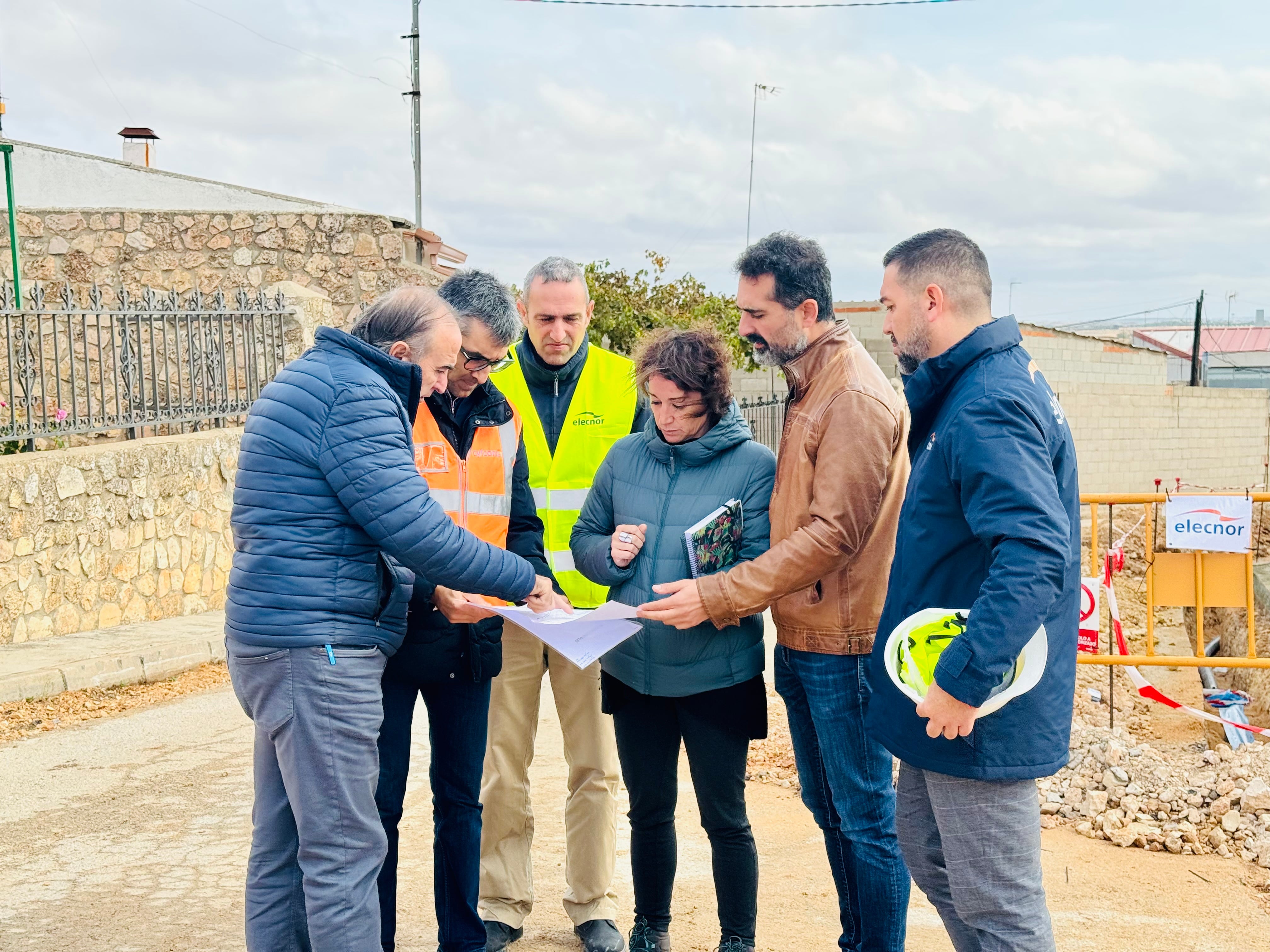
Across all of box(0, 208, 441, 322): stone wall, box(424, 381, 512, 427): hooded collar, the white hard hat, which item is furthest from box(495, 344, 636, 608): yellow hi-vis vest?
box(0, 208, 441, 322): stone wall

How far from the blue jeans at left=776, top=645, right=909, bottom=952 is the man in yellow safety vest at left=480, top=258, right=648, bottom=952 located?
0.92 meters

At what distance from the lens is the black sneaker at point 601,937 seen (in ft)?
12.2

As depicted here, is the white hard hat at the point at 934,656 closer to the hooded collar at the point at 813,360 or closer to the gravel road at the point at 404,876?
the hooded collar at the point at 813,360

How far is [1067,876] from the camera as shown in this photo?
4484 mm

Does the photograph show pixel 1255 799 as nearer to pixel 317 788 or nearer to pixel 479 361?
pixel 479 361

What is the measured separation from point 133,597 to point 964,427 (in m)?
7.42

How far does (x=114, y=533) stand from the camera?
326 inches

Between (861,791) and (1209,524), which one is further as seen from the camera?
(1209,524)

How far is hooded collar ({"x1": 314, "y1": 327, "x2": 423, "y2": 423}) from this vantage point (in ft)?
9.41

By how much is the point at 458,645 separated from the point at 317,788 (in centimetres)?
65

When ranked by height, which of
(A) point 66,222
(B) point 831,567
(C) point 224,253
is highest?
(A) point 66,222

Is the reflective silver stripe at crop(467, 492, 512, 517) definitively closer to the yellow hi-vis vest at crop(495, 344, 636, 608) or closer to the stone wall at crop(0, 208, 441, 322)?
the yellow hi-vis vest at crop(495, 344, 636, 608)

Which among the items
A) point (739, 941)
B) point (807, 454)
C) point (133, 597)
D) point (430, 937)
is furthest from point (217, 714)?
point (807, 454)

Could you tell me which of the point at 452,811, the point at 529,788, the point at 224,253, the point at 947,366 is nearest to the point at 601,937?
the point at 529,788
